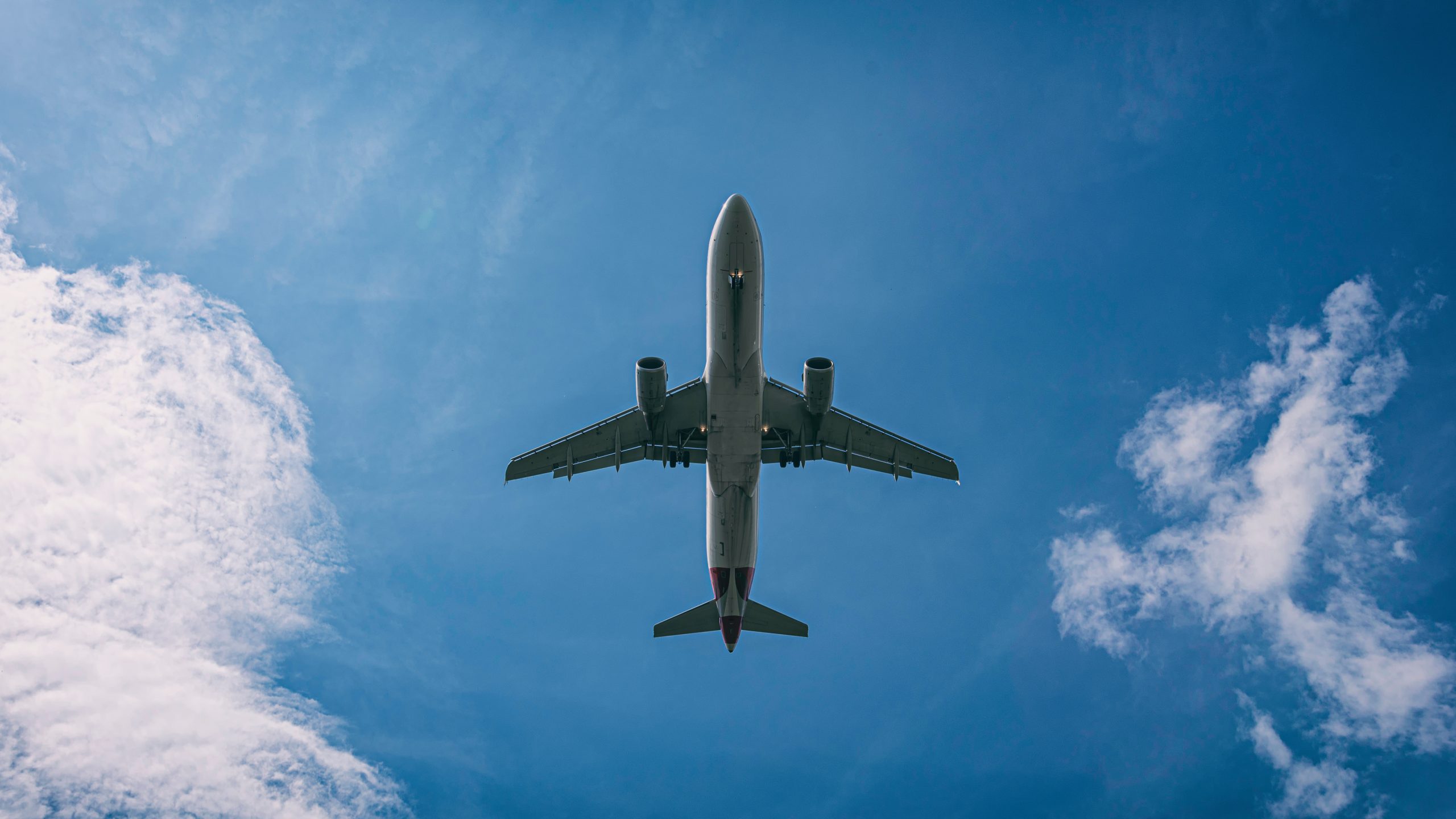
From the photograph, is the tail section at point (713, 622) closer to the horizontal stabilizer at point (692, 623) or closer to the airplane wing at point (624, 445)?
the horizontal stabilizer at point (692, 623)

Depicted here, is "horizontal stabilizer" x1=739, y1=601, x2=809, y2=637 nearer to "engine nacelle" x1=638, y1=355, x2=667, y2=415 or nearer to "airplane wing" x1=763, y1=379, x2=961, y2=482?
"airplane wing" x1=763, y1=379, x2=961, y2=482

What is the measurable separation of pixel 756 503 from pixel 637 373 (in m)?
7.72

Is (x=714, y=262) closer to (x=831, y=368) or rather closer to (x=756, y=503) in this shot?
(x=831, y=368)

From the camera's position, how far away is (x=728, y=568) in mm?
37438

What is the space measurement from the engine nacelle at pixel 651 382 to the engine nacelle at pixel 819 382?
19.1 feet

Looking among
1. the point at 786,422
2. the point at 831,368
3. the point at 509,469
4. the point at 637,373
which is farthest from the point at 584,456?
the point at 831,368

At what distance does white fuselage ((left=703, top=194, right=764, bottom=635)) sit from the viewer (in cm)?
3094

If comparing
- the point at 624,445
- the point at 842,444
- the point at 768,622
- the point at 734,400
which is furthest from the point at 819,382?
the point at 768,622

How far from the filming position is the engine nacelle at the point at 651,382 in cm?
3431

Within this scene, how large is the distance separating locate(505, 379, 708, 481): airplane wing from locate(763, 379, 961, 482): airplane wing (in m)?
3.22

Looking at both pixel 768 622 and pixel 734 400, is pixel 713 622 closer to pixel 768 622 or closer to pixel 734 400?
pixel 768 622

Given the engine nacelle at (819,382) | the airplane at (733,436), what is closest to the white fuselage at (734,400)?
the airplane at (733,436)

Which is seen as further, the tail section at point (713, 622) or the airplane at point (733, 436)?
the tail section at point (713, 622)

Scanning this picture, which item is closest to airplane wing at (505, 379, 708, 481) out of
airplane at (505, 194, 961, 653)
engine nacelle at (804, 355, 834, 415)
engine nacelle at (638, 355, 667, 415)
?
airplane at (505, 194, 961, 653)
